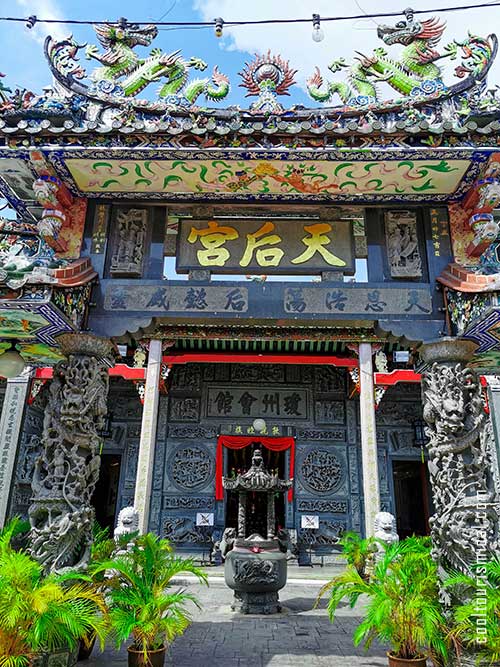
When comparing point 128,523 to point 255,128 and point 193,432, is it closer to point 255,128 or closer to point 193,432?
point 193,432

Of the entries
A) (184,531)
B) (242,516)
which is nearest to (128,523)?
(242,516)

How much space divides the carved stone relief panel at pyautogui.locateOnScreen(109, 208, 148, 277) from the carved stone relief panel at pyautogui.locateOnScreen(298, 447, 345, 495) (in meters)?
9.45

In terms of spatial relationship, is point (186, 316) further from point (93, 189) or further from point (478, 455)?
point (478, 455)

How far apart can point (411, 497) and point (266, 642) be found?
1331 cm

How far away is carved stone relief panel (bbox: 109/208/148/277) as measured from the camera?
5.57 metres

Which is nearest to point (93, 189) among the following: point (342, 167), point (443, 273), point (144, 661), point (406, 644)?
point (342, 167)

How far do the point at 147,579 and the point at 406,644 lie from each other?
240 centimetres

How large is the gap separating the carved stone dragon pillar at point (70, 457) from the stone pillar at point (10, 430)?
7028mm

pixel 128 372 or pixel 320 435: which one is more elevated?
pixel 128 372

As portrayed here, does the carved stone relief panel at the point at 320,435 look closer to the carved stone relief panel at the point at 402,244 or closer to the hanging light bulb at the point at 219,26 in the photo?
the carved stone relief panel at the point at 402,244

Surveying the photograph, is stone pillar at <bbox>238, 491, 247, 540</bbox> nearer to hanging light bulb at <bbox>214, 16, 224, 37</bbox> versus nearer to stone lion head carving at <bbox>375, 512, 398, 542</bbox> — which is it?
stone lion head carving at <bbox>375, 512, 398, 542</bbox>

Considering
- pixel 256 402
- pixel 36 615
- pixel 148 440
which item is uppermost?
pixel 256 402

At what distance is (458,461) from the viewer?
4.82 m

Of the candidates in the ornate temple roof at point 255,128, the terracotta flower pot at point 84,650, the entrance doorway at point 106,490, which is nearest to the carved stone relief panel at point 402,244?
the ornate temple roof at point 255,128
